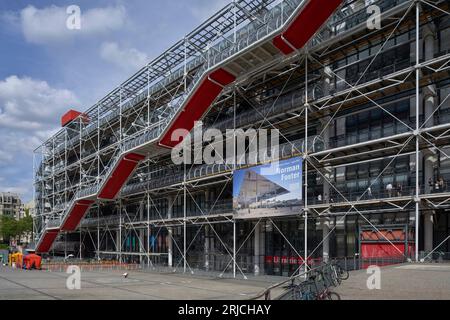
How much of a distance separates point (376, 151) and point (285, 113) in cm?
550

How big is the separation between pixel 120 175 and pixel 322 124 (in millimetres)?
15699

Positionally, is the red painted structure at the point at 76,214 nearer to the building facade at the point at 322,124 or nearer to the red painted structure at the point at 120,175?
the red painted structure at the point at 120,175

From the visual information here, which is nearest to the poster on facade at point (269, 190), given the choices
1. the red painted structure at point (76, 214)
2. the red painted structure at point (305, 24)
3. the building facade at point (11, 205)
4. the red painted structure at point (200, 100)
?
the red painted structure at point (200, 100)

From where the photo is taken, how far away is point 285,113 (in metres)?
23.0

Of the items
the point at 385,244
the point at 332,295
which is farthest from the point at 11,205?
the point at 332,295

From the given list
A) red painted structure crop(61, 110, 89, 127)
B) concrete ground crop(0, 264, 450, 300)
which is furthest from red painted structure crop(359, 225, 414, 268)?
red painted structure crop(61, 110, 89, 127)

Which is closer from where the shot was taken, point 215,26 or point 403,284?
point 403,284

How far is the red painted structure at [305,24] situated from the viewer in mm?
19438

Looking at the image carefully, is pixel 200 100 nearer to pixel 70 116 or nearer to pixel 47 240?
pixel 47 240

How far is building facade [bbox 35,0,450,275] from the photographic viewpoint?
17.6 metres

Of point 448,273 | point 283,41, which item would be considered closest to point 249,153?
point 283,41

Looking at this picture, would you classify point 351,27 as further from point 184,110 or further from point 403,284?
point 403,284

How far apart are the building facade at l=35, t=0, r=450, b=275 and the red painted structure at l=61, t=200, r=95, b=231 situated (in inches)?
205

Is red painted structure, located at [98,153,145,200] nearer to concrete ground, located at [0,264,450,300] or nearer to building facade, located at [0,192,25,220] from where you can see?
concrete ground, located at [0,264,450,300]
